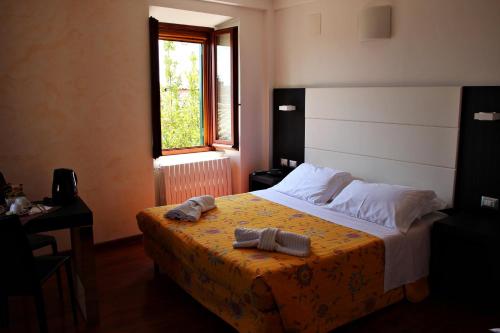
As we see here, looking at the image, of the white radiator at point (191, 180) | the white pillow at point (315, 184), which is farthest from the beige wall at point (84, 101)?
the white pillow at point (315, 184)

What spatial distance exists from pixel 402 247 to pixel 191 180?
7.99 ft

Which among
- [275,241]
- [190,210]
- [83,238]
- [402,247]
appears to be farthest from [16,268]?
[402,247]

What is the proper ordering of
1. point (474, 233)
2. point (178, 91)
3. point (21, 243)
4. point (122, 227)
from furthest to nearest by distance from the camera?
1. point (178, 91)
2. point (122, 227)
3. point (474, 233)
4. point (21, 243)

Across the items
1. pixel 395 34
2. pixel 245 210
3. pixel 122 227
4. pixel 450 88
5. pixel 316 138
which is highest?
pixel 395 34

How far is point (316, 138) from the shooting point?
4.61 meters

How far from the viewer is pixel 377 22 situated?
12.6ft

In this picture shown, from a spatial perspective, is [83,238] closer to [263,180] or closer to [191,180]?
[191,180]

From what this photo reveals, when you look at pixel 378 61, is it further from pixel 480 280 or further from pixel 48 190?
pixel 48 190

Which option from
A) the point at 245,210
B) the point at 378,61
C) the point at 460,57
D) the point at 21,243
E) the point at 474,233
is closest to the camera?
the point at 21,243

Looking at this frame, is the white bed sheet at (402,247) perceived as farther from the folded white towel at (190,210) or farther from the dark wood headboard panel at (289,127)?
the dark wood headboard panel at (289,127)

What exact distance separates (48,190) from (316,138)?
2.59 metres

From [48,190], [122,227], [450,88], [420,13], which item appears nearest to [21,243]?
[48,190]

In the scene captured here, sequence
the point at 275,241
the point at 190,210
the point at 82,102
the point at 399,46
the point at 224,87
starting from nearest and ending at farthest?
the point at 275,241 → the point at 190,210 → the point at 399,46 → the point at 82,102 → the point at 224,87

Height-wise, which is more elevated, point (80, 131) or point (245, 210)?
point (80, 131)
